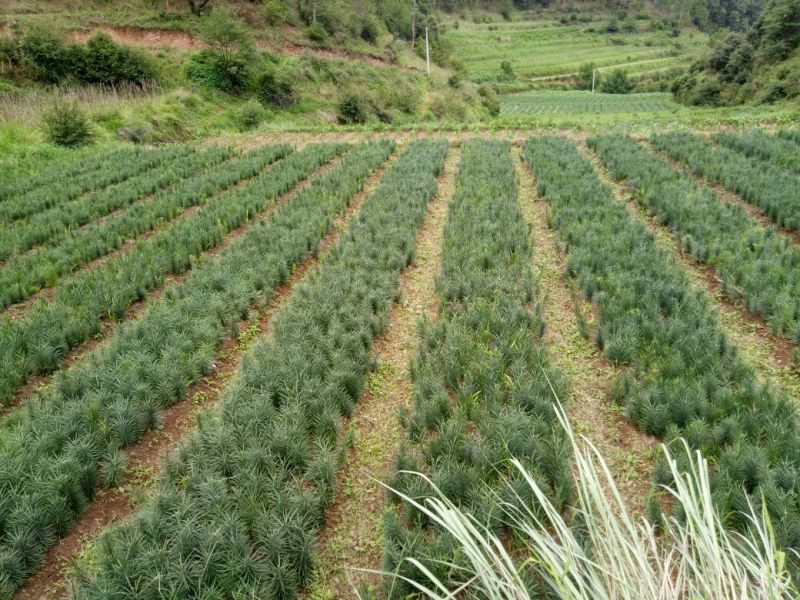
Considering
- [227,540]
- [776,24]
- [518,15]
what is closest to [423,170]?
[227,540]

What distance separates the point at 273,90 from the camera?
79.4 feet

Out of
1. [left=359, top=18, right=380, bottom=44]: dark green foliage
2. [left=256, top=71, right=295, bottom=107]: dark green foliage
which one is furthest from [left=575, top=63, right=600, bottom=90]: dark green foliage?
[left=256, top=71, right=295, bottom=107]: dark green foliage

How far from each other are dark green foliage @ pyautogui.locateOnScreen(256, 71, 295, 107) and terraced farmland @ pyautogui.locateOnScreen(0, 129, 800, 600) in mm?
17101

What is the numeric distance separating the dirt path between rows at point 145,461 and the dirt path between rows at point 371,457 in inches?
51.4

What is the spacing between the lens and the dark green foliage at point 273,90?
24.1m

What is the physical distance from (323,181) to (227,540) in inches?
347

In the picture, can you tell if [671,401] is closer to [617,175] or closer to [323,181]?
[617,175]

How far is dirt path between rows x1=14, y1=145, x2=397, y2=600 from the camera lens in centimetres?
285

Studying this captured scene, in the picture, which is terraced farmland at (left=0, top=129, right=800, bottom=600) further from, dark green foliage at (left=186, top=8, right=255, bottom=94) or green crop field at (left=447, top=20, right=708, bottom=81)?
green crop field at (left=447, top=20, right=708, bottom=81)

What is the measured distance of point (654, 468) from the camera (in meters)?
3.21

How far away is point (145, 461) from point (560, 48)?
246 ft

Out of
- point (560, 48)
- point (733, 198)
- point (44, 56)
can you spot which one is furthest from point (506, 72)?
point (733, 198)

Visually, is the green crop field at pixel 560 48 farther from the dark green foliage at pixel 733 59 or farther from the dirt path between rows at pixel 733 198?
the dirt path between rows at pixel 733 198

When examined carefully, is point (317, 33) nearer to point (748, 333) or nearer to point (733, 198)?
point (733, 198)
